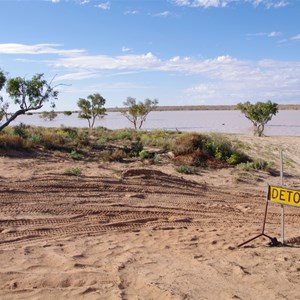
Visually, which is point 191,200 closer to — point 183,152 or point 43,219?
point 43,219

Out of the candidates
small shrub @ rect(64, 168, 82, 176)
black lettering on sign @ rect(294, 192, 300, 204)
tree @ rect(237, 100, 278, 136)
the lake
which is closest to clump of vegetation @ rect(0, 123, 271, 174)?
small shrub @ rect(64, 168, 82, 176)

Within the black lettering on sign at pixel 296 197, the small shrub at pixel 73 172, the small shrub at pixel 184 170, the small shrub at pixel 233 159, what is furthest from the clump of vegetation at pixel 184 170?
the black lettering on sign at pixel 296 197

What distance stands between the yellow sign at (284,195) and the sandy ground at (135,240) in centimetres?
79

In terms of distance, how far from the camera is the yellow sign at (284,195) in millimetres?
6055

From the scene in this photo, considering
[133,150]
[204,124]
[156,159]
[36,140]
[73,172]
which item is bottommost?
[73,172]

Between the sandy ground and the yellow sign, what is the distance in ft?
2.60

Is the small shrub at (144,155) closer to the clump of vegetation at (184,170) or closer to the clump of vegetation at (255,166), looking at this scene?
the clump of vegetation at (184,170)

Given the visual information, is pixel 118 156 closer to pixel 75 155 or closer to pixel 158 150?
pixel 75 155

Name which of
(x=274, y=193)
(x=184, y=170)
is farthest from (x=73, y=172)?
(x=274, y=193)

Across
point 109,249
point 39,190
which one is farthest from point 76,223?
point 39,190

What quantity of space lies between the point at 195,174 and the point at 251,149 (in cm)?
858

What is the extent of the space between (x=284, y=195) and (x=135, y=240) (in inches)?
99.3

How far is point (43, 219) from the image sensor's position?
288 inches

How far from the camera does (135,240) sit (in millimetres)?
6613
